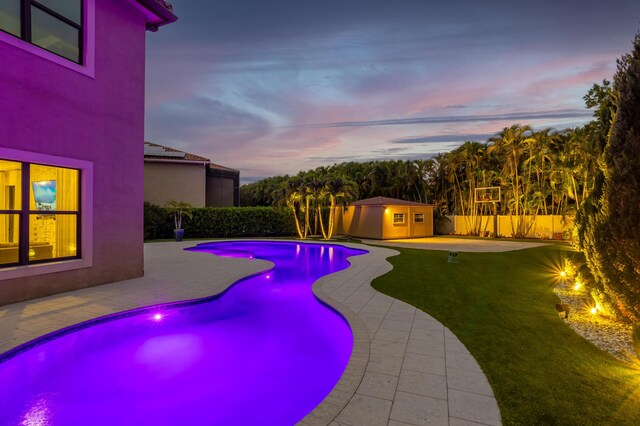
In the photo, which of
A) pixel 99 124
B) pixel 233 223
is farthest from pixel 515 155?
pixel 99 124

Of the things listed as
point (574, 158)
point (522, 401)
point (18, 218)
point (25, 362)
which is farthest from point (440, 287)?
point (574, 158)

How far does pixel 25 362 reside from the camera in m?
4.44

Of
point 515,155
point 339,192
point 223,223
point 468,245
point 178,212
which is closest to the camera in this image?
point 468,245

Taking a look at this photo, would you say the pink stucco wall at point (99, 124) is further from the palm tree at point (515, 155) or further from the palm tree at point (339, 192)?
the palm tree at point (515, 155)

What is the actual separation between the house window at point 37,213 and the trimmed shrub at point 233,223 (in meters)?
13.0

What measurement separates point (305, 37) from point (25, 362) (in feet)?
57.6

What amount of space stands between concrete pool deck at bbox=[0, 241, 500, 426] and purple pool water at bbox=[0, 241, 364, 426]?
346 millimetres

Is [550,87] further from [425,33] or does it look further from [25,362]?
[25,362]

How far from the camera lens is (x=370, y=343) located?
4691mm

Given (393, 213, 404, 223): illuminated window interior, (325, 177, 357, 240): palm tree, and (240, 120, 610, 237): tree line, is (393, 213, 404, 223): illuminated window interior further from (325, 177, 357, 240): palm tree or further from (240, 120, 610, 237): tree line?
(325, 177, 357, 240): palm tree

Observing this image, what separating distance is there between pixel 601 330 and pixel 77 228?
34.6ft

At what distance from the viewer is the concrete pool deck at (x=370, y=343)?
9.83 feet

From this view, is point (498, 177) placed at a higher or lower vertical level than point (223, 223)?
higher

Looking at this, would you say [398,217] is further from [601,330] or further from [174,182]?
[601,330]
